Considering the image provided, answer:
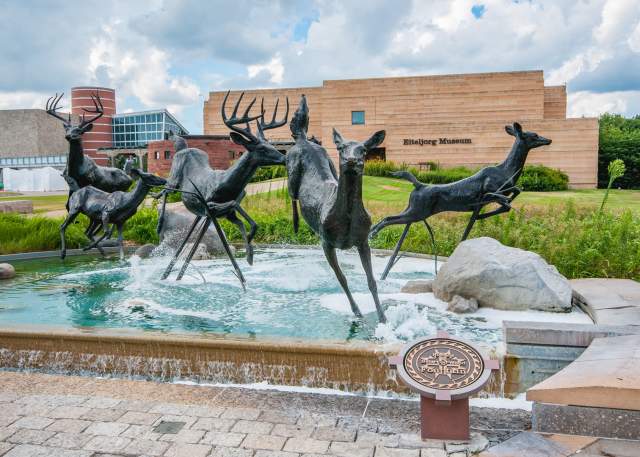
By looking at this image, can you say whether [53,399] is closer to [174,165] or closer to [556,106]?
[174,165]

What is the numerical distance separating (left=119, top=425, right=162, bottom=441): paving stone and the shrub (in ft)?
97.1

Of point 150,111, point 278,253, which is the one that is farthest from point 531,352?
point 150,111

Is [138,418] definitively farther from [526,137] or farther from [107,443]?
[526,137]

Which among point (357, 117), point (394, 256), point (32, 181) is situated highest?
point (357, 117)

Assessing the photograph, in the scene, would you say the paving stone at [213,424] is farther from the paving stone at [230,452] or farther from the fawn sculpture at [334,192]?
the fawn sculpture at [334,192]

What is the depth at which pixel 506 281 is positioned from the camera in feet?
22.9

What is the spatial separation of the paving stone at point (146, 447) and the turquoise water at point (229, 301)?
2127mm

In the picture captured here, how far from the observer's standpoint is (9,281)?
9641 mm

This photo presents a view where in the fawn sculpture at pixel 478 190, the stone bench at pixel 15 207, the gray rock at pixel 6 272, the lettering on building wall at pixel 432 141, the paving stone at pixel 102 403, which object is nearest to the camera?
the paving stone at pixel 102 403

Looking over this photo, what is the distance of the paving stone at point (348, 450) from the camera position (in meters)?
3.55

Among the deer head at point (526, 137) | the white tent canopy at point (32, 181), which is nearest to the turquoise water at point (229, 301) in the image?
the deer head at point (526, 137)

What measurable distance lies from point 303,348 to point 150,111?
6290cm

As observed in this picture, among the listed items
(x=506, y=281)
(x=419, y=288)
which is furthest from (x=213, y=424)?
(x=419, y=288)

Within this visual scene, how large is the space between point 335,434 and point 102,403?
75.7 inches
